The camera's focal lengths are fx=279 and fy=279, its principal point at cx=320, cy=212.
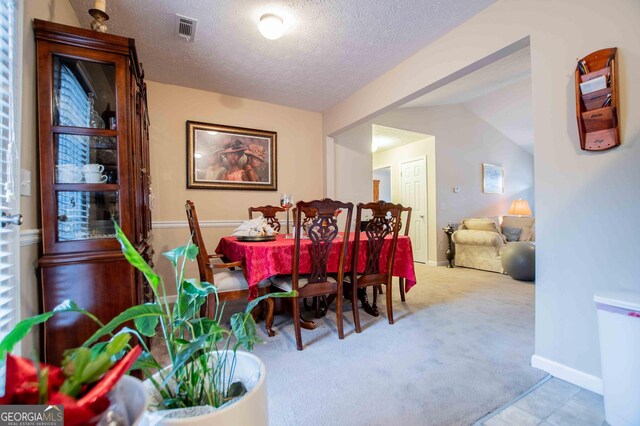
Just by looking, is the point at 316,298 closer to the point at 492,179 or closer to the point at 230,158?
the point at 230,158

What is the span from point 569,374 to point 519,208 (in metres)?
5.67

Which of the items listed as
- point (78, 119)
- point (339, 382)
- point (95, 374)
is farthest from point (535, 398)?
point (78, 119)

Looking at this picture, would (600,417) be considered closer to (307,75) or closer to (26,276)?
(26,276)

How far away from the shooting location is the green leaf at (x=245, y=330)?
66cm

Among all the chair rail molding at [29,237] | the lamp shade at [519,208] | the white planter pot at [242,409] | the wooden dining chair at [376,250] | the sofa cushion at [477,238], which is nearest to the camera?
the white planter pot at [242,409]

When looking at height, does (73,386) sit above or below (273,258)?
above

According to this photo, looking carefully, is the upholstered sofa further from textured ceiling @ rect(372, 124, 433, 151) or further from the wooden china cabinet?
the wooden china cabinet

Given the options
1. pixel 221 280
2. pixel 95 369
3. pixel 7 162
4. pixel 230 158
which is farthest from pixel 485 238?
pixel 7 162

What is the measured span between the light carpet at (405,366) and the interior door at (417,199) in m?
2.66

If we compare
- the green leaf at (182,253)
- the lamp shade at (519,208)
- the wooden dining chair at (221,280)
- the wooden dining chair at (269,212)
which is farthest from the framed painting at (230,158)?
the lamp shade at (519,208)

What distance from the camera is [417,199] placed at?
222 inches

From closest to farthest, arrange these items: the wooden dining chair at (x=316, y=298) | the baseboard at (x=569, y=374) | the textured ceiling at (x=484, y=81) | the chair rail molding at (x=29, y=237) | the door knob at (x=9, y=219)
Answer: the door knob at (x=9, y=219) → the chair rail molding at (x=29, y=237) → the baseboard at (x=569, y=374) → the wooden dining chair at (x=316, y=298) → the textured ceiling at (x=484, y=81)

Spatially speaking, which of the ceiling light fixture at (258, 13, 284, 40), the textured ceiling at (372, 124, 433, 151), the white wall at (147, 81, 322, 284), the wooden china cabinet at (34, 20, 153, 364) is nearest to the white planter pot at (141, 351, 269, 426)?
the wooden china cabinet at (34, 20, 153, 364)

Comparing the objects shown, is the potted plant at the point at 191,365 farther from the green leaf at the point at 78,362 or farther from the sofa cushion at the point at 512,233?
the sofa cushion at the point at 512,233
